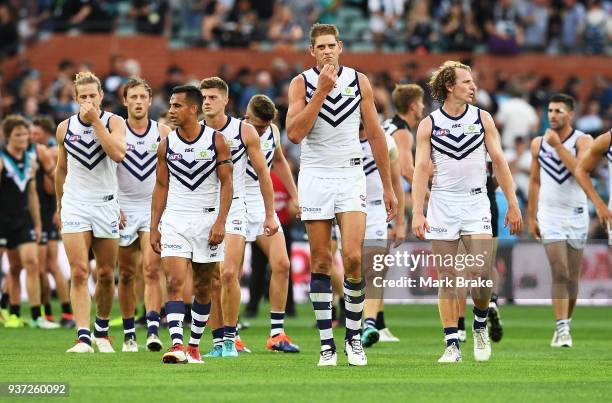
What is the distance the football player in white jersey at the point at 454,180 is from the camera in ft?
42.6

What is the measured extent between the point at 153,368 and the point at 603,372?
3.83 m

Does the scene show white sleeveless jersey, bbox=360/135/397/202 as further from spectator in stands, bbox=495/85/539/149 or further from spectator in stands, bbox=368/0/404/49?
spectator in stands, bbox=368/0/404/49

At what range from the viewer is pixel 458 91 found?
1306 cm

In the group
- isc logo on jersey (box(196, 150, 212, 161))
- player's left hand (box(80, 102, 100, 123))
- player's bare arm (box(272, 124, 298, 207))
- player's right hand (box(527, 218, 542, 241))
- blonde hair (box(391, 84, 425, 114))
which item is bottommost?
player's right hand (box(527, 218, 542, 241))

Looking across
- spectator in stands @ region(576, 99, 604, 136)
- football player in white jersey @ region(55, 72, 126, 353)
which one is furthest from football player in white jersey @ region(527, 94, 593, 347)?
spectator in stands @ region(576, 99, 604, 136)

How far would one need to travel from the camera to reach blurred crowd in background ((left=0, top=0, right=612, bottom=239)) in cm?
2853

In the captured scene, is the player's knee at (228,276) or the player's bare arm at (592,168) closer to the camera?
the player's knee at (228,276)

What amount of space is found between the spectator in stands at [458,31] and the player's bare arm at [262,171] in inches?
815

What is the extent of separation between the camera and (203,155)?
1266cm

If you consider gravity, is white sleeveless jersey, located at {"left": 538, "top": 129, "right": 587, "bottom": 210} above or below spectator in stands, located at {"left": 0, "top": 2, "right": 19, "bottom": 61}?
below

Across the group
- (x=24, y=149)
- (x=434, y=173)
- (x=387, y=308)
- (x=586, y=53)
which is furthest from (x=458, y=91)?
(x=586, y=53)

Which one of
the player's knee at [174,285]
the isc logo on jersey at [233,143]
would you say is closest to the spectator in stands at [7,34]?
the isc logo on jersey at [233,143]

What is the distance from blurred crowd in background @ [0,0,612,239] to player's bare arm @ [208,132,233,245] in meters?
13.8

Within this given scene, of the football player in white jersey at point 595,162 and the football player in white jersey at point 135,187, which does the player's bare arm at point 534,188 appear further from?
the football player in white jersey at point 135,187
